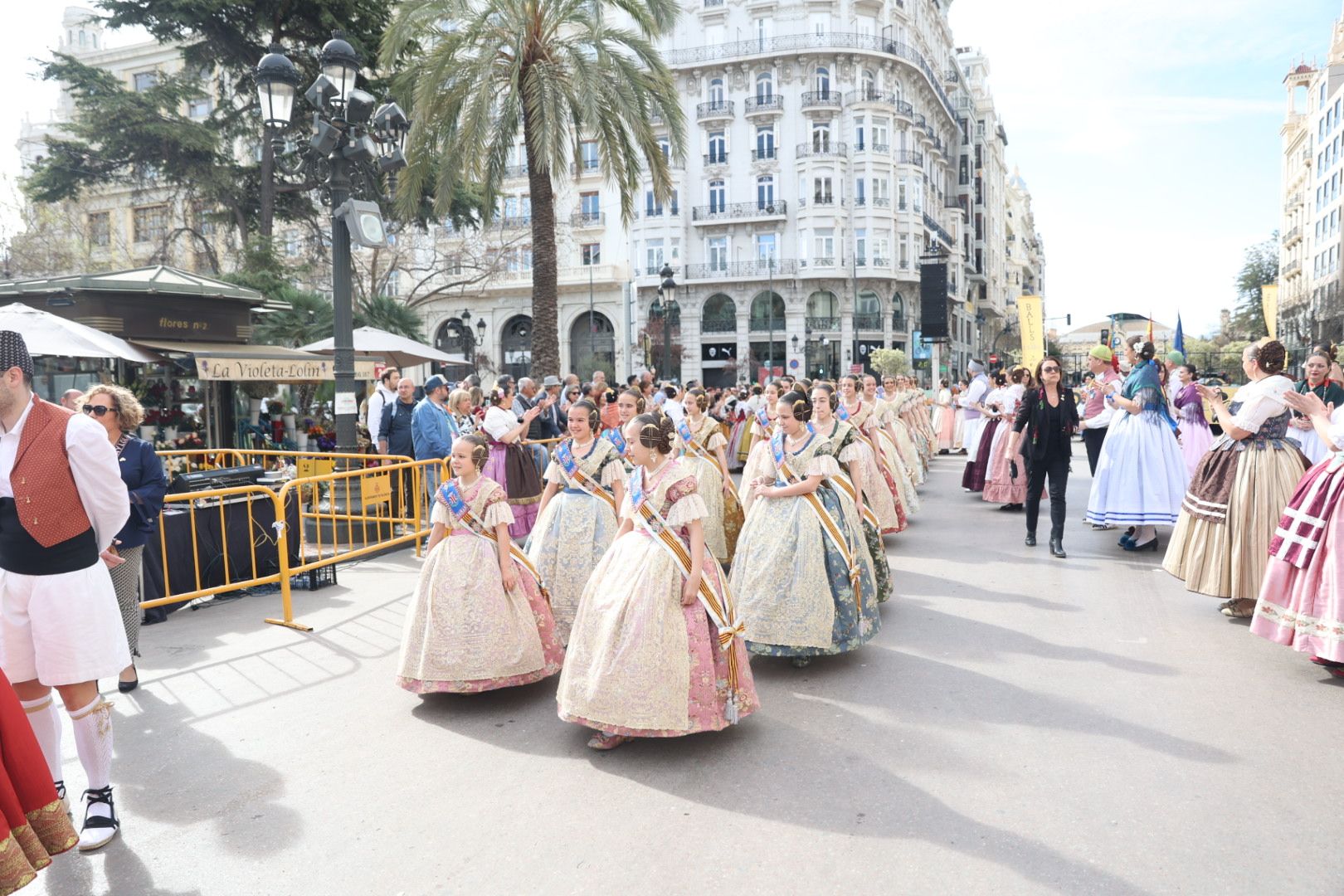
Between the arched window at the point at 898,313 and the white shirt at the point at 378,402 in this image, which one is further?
the arched window at the point at 898,313

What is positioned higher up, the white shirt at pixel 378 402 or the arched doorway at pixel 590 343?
the arched doorway at pixel 590 343

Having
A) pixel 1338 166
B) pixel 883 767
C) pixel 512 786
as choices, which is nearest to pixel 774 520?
pixel 883 767

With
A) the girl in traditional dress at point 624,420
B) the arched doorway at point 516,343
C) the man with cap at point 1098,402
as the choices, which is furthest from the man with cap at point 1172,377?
the arched doorway at point 516,343

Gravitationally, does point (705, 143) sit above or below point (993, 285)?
above

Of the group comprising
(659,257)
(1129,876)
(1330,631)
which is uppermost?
(659,257)

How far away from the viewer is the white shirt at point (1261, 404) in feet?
20.2

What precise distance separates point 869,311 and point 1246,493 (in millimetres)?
44442

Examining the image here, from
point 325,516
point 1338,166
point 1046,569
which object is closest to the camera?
point 1046,569

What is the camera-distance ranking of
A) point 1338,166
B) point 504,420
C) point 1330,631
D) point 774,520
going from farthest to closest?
point 1338,166 → point 504,420 → point 774,520 → point 1330,631

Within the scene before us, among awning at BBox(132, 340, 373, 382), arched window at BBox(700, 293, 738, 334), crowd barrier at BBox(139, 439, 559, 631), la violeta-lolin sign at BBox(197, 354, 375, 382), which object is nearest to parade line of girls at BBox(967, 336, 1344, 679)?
crowd barrier at BBox(139, 439, 559, 631)

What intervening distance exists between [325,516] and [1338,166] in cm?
7219

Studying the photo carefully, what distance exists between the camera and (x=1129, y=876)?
3209 mm

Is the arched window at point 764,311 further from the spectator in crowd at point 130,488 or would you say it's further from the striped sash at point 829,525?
the spectator in crowd at point 130,488

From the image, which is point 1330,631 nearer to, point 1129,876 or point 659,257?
point 1129,876
